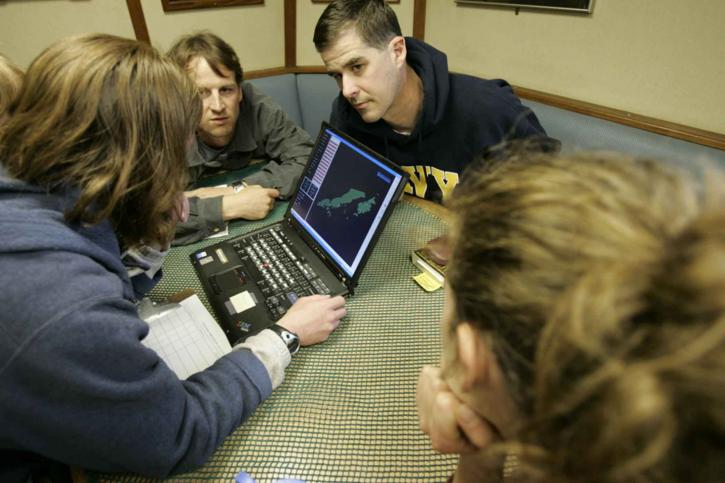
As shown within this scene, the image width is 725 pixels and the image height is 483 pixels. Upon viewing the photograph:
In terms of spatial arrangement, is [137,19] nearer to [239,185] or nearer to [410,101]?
[239,185]

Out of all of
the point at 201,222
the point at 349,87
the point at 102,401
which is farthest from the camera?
the point at 349,87

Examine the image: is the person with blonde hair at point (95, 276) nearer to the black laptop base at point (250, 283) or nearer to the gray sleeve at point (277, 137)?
the black laptop base at point (250, 283)

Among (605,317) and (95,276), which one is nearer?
(605,317)

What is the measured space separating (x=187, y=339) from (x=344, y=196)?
0.49 meters

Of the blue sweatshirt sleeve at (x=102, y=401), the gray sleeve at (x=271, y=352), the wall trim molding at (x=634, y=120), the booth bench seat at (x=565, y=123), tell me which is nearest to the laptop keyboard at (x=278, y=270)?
the gray sleeve at (x=271, y=352)

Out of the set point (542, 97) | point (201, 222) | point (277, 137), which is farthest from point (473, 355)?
point (542, 97)

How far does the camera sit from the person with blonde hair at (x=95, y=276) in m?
0.51

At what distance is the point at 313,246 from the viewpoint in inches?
42.7

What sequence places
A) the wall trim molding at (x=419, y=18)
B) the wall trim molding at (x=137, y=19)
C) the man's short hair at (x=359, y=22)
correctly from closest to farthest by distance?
the man's short hair at (x=359, y=22) < the wall trim molding at (x=137, y=19) < the wall trim molding at (x=419, y=18)

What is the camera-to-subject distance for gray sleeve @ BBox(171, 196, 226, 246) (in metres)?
1.19

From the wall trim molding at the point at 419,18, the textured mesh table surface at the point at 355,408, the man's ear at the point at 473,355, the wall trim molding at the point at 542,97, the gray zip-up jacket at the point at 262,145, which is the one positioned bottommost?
the textured mesh table surface at the point at 355,408

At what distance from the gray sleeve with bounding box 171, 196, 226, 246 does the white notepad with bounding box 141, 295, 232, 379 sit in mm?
326

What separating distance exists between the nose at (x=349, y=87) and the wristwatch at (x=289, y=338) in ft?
3.12

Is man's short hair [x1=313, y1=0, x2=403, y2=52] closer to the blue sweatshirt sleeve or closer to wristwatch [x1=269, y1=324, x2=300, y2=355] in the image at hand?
wristwatch [x1=269, y1=324, x2=300, y2=355]
